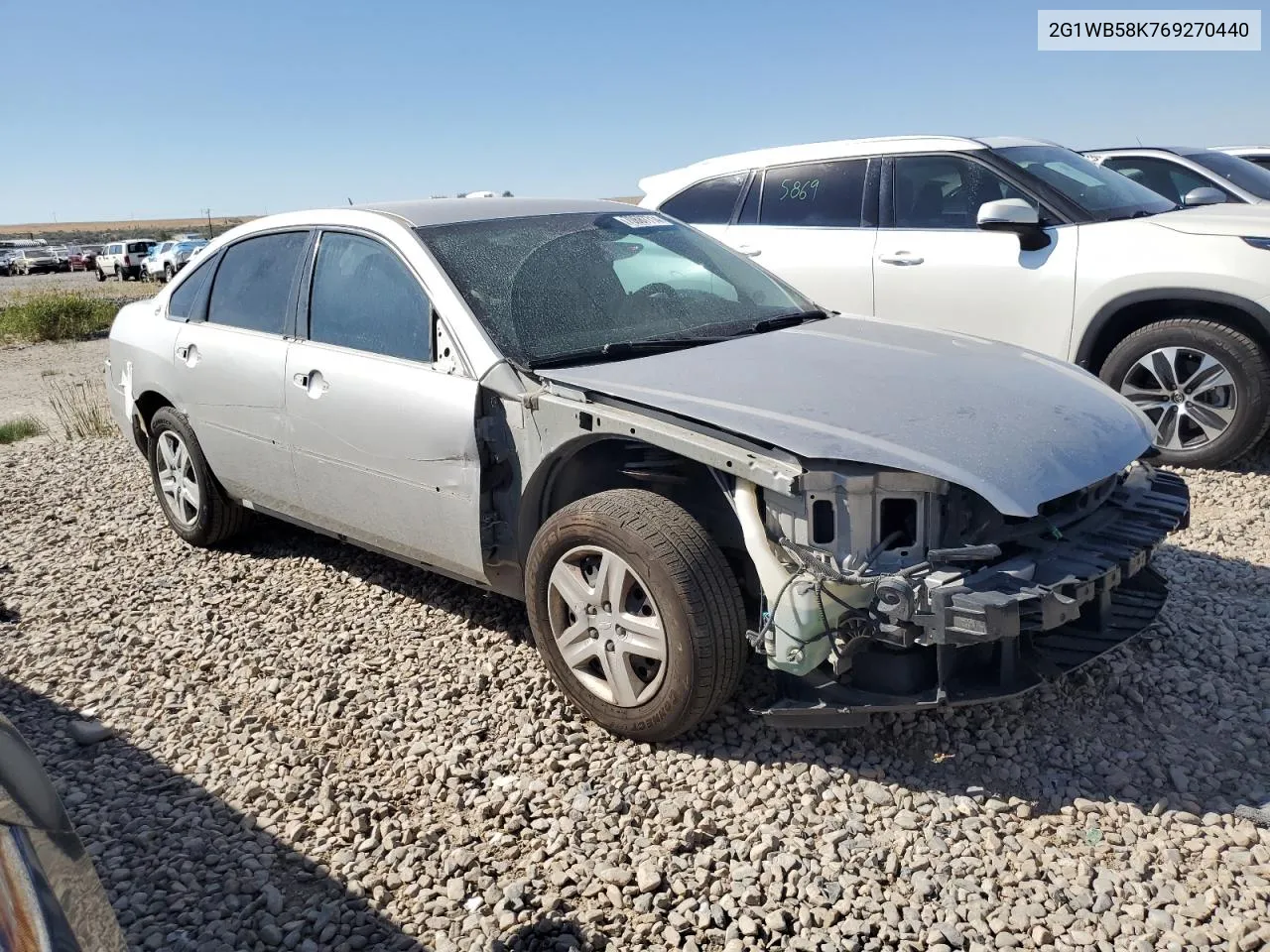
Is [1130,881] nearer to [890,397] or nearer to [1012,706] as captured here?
[1012,706]

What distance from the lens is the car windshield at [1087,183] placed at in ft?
21.0

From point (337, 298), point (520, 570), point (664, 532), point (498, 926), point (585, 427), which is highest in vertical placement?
point (337, 298)

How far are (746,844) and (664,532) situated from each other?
0.92m

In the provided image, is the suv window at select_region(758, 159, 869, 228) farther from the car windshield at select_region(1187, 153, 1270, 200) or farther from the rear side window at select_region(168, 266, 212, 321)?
the car windshield at select_region(1187, 153, 1270, 200)

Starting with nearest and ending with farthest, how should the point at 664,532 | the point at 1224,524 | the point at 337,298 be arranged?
the point at 664,532
the point at 337,298
the point at 1224,524

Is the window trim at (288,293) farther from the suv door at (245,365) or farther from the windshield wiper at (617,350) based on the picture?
the windshield wiper at (617,350)

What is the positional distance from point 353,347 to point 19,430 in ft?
23.7

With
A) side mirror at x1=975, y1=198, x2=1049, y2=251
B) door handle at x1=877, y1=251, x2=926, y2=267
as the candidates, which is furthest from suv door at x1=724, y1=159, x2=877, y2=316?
side mirror at x1=975, y1=198, x2=1049, y2=251

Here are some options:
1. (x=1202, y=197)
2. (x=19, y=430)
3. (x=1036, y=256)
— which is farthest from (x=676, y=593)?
(x=19, y=430)

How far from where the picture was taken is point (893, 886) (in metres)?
2.81

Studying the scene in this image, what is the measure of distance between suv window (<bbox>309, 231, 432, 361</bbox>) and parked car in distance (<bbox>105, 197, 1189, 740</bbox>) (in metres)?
0.01

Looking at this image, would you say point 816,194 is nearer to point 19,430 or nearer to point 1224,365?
point 1224,365

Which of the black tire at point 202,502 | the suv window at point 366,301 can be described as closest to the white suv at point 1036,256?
the suv window at point 366,301

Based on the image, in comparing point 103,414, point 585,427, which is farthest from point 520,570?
point 103,414
